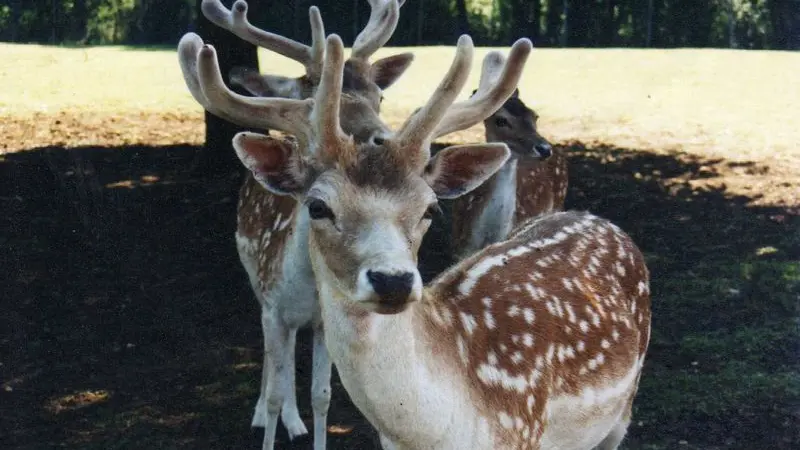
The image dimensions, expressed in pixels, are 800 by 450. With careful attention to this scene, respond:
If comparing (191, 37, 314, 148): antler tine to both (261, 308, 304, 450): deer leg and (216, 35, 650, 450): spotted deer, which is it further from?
(261, 308, 304, 450): deer leg

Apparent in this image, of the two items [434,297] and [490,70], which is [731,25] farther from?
[434,297]

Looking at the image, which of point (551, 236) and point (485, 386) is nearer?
point (485, 386)

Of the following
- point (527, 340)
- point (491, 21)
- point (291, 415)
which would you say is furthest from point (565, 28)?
point (527, 340)

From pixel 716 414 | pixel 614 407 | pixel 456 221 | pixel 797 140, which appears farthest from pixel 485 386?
pixel 797 140

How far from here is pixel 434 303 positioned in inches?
141

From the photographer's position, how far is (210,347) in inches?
257

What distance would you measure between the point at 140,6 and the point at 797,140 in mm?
8197

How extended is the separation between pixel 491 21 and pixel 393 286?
55.7ft

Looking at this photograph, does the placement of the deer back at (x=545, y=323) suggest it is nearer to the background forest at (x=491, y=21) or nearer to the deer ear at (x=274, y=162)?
the deer ear at (x=274, y=162)

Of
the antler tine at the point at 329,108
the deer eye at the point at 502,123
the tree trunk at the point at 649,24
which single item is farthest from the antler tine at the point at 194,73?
the tree trunk at the point at 649,24

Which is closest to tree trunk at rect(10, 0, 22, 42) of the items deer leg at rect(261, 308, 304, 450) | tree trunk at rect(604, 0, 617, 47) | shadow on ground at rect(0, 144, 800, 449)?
shadow on ground at rect(0, 144, 800, 449)

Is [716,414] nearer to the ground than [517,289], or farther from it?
nearer to the ground

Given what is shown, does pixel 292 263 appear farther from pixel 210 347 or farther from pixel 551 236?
pixel 210 347

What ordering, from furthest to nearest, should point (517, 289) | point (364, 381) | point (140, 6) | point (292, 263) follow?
point (140, 6)
point (292, 263)
point (517, 289)
point (364, 381)
